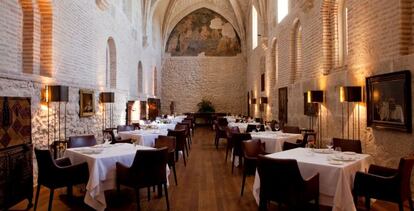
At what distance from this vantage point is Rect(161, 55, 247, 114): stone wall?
73.9ft

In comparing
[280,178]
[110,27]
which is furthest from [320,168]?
[110,27]

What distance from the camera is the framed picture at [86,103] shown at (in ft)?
27.4

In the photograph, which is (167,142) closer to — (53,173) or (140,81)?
(53,173)

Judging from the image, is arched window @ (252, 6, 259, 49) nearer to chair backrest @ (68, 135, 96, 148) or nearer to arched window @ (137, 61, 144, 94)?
arched window @ (137, 61, 144, 94)

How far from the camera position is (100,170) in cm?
466

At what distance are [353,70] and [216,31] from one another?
16414 mm

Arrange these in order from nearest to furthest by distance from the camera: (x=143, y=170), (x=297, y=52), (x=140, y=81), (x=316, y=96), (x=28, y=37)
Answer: (x=143, y=170) → (x=28, y=37) → (x=316, y=96) → (x=297, y=52) → (x=140, y=81)

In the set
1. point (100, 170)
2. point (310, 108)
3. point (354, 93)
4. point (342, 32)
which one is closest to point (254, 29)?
point (310, 108)

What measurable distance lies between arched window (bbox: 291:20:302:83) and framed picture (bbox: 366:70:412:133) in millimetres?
4839

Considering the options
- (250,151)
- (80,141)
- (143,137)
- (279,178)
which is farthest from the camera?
(143,137)

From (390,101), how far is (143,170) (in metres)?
4.20

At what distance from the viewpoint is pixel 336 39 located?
8062 mm

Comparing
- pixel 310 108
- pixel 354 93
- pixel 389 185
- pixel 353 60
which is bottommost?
pixel 389 185

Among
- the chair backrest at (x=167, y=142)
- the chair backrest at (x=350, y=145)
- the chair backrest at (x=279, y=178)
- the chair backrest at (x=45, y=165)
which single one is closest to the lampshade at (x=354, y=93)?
the chair backrest at (x=350, y=145)
